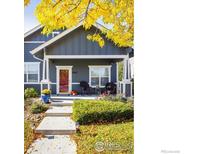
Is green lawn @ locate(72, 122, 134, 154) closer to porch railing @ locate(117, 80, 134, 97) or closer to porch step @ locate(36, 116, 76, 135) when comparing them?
porch step @ locate(36, 116, 76, 135)

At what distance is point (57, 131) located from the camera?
2.99 metres

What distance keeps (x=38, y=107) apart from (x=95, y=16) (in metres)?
0.66

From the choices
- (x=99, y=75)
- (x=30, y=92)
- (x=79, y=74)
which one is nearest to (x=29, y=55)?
(x=30, y=92)

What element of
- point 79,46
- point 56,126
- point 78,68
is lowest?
point 56,126

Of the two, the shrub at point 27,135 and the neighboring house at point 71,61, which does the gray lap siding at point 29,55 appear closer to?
the neighboring house at point 71,61

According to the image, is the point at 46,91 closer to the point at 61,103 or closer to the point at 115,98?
the point at 61,103

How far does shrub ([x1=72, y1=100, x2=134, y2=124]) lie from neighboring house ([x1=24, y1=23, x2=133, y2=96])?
9 cm

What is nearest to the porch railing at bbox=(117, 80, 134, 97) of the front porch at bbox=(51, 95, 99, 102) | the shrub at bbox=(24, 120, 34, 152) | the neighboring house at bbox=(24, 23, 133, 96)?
the neighboring house at bbox=(24, 23, 133, 96)

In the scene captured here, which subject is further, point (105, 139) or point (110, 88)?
point (110, 88)

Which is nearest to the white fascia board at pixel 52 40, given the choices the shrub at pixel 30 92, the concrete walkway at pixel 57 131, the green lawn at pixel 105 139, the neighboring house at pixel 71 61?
the neighboring house at pixel 71 61
